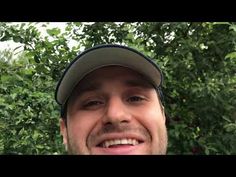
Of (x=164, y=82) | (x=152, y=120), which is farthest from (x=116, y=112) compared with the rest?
(x=164, y=82)

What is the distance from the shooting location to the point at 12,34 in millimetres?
3213

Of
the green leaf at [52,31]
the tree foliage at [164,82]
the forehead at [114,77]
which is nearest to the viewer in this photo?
the forehead at [114,77]

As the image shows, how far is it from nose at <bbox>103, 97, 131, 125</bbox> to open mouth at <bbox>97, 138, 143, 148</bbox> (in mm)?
68

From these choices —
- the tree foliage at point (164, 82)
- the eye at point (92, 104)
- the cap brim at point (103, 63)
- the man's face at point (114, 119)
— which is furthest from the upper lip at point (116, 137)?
the tree foliage at point (164, 82)

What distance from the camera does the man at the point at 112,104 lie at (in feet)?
4.23

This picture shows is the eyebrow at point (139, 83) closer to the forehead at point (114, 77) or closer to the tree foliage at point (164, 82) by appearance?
the forehead at point (114, 77)

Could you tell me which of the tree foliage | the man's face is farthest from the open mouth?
the tree foliage

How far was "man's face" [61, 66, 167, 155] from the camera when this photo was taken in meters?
1.28

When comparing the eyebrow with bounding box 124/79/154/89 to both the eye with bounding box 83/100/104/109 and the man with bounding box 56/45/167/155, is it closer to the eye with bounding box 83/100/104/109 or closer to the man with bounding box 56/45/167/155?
the man with bounding box 56/45/167/155

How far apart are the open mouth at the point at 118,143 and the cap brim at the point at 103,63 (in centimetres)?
24

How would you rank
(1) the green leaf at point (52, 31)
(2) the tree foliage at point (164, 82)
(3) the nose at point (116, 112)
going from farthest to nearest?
(1) the green leaf at point (52, 31)
(2) the tree foliage at point (164, 82)
(3) the nose at point (116, 112)

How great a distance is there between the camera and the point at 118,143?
1.31m

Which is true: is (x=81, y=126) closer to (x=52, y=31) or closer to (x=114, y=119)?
(x=114, y=119)
